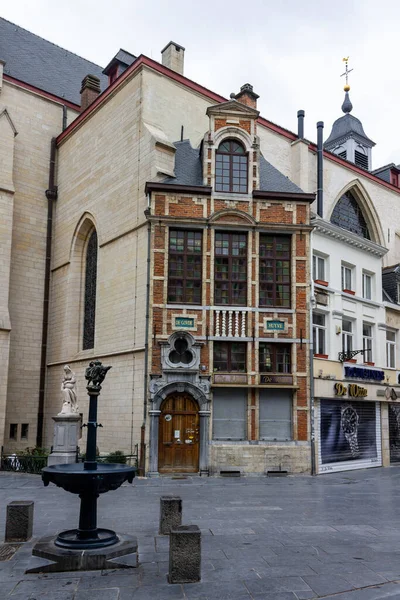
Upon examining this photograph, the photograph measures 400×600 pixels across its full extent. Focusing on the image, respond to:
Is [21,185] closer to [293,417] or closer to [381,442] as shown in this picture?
[293,417]

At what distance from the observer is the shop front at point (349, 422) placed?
20.5m

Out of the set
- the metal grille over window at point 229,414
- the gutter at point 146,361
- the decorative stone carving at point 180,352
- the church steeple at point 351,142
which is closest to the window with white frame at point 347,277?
the metal grille over window at point 229,414

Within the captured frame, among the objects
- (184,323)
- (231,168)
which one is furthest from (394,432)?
(231,168)

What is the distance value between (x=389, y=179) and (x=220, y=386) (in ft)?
65.0

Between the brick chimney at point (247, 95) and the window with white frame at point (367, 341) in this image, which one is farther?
the window with white frame at point (367, 341)

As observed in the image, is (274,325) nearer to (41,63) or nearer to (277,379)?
(277,379)

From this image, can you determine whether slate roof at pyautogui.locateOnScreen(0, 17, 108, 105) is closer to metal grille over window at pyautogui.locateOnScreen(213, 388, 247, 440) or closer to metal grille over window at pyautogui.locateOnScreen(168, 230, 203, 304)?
metal grille over window at pyautogui.locateOnScreen(168, 230, 203, 304)

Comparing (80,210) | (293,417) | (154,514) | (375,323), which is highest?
(80,210)

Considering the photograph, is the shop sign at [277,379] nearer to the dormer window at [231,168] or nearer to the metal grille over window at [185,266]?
the metal grille over window at [185,266]

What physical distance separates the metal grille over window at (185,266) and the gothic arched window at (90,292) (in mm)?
5676

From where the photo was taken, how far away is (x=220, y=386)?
61.8ft

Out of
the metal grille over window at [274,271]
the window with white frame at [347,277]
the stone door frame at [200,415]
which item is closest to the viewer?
the stone door frame at [200,415]

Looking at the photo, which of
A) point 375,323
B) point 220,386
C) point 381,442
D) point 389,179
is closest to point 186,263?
point 220,386

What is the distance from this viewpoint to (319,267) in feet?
73.4
